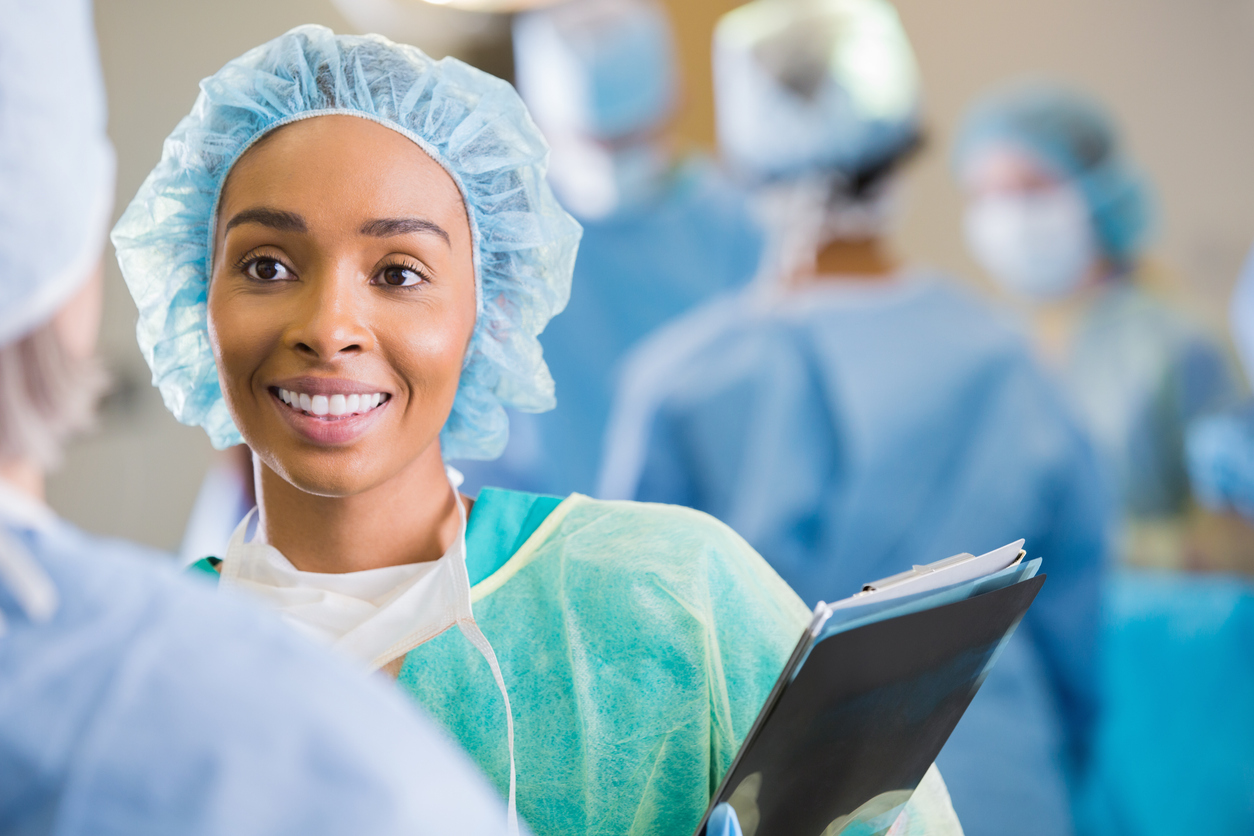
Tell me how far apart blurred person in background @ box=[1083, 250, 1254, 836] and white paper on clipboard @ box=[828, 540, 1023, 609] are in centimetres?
147

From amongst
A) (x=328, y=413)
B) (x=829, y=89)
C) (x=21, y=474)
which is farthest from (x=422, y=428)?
(x=829, y=89)

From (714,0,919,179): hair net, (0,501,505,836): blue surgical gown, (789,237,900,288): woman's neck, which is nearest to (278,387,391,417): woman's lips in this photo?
(0,501,505,836): blue surgical gown

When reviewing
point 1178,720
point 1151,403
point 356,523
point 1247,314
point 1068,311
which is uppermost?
point 356,523

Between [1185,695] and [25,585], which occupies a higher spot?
[25,585]

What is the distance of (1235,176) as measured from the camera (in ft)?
10.0

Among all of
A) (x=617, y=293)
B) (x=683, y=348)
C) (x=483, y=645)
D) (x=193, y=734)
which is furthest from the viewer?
(x=617, y=293)

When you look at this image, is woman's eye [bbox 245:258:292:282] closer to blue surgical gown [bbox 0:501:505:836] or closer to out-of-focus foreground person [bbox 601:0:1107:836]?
blue surgical gown [bbox 0:501:505:836]

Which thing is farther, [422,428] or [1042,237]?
[1042,237]

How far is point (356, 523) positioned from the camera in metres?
0.94

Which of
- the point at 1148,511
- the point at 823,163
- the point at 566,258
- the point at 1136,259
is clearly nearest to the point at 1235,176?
the point at 1136,259

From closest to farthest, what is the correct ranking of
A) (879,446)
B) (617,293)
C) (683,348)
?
(879,446)
(683,348)
(617,293)

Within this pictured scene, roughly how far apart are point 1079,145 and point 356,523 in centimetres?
259

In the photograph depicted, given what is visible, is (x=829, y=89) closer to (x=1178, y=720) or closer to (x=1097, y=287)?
(x=1097, y=287)

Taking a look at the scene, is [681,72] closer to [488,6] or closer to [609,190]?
[609,190]
